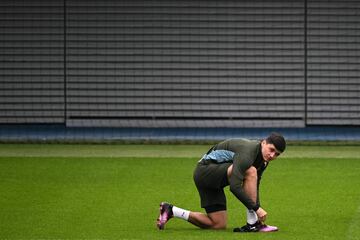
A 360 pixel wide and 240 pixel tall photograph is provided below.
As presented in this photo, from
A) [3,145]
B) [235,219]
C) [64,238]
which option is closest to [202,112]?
[3,145]

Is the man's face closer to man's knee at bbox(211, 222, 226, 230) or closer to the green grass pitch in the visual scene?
the green grass pitch

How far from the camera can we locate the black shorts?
1318 centimetres

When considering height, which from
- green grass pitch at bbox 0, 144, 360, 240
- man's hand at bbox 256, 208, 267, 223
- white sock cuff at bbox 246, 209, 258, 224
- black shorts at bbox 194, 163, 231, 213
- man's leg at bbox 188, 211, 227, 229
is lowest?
green grass pitch at bbox 0, 144, 360, 240

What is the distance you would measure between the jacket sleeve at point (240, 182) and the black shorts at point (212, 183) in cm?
33

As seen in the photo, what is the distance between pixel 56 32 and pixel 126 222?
12.2 meters

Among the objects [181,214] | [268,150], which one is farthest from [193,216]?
[268,150]

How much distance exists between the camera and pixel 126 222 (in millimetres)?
14156

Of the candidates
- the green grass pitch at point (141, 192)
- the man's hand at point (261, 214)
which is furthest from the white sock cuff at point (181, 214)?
the man's hand at point (261, 214)

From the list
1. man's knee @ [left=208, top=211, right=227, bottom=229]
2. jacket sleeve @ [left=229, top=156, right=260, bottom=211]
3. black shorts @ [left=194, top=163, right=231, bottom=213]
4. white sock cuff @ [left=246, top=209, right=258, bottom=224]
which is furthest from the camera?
man's knee @ [left=208, top=211, right=227, bottom=229]

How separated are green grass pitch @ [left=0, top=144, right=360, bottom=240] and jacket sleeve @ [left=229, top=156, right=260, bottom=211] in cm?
45

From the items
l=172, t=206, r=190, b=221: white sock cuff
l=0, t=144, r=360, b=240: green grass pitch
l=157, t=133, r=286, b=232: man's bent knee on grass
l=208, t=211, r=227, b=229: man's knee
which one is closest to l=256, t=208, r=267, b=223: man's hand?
l=157, t=133, r=286, b=232: man's bent knee on grass

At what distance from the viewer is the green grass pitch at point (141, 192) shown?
Answer: 1355cm

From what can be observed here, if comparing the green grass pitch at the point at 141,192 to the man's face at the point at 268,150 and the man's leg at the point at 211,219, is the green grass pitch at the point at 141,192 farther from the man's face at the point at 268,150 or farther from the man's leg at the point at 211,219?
the man's face at the point at 268,150

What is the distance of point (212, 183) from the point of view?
1327 cm
